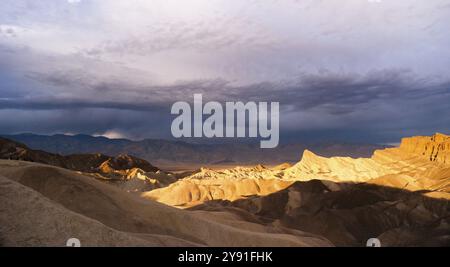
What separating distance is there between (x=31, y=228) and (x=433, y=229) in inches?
1503

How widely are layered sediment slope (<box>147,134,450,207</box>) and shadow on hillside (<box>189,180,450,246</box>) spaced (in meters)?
3.36

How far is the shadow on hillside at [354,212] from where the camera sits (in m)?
39.8

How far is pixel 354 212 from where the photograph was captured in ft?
155

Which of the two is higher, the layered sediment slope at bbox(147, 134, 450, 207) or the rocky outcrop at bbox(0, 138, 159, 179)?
the rocky outcrop at bbox(0, 138, 159, 179)

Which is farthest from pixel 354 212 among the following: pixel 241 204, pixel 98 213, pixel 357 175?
pixel 98 213

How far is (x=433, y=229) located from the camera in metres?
39.6

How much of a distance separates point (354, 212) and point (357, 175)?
16.0 metres

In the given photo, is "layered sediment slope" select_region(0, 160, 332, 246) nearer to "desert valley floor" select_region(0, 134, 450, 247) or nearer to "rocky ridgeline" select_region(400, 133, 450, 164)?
"desert valley floor" select_region(0, 134, 450, 247)

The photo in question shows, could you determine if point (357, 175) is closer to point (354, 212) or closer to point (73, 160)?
point (354, 212)

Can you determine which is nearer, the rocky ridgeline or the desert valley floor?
the desert valley floor

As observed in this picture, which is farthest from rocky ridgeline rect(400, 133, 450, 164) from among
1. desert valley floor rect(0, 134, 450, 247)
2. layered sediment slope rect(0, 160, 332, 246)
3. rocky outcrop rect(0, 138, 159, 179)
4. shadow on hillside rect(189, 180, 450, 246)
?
rocky outcrop rect(0, 138, 159, 179)

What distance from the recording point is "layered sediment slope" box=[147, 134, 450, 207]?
178ft
